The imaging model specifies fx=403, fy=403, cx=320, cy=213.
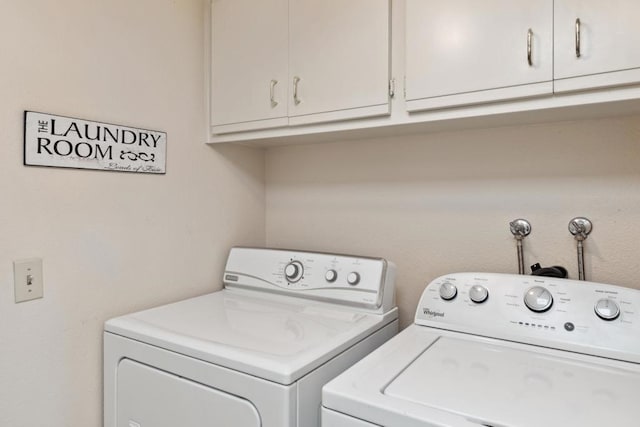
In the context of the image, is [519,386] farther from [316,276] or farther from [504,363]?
[316,276]

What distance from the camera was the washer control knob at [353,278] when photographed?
144cm

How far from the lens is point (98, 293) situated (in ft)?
4.49

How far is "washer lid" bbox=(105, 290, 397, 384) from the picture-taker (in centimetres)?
102

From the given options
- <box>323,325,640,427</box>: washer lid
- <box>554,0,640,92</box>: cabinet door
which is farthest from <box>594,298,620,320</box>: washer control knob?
<box>554,0,640,92</box>: cabinet door

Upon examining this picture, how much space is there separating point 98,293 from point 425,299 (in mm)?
1104

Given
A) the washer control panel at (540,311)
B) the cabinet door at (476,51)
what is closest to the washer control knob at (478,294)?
the washer control panel at (540,311)

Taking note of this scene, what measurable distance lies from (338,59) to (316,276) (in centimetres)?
78

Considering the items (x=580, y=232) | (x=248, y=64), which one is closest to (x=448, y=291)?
(x=580, y=232)

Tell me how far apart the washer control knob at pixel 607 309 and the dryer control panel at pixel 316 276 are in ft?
2.02

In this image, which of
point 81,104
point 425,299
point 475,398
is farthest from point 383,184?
point 81,104

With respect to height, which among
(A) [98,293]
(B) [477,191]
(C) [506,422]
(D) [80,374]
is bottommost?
(D) [80,374]

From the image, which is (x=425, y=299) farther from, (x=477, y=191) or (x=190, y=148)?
(x=190, y=148)

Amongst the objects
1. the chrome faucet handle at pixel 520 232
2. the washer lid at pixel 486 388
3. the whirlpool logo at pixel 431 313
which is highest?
the chrome faucet handle at pixel 520 232

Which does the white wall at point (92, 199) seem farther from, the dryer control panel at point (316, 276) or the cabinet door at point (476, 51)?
the cabinet door at point (476, 51)
